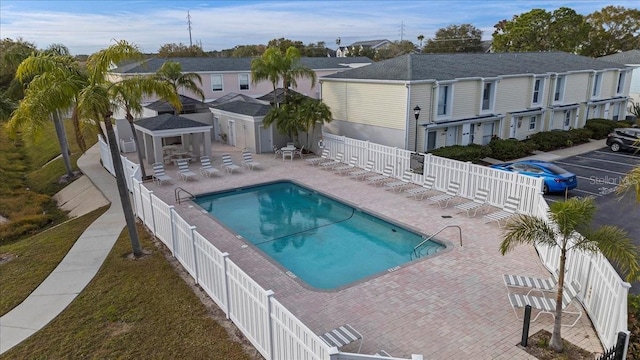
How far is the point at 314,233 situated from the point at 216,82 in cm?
2974

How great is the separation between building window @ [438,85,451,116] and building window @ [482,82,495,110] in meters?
3.26

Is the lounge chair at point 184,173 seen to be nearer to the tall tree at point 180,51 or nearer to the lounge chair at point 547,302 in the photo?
the lounge chair at point 547,302

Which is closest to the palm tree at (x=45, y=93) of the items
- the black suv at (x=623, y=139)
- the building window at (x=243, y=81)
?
the black suv at (x=623, y=139)

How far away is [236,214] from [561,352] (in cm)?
1249

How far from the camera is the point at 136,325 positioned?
360 inches

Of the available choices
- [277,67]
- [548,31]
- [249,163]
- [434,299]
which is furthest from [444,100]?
[548,31]

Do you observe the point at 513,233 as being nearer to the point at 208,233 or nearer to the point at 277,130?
the point at 208,233

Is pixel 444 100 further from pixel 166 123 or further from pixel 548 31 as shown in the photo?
pixel 548 31

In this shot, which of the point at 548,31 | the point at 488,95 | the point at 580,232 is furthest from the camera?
the point at 548,31

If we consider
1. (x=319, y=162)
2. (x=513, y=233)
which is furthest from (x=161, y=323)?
(x=319, y=162)

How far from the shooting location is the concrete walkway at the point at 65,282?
9430mm

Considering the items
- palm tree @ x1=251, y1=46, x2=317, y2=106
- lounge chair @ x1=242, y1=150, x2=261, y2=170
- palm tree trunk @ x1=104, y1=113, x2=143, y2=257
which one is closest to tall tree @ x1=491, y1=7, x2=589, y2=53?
palm tree @ x1=251, y1=46, x2=317, y2=106

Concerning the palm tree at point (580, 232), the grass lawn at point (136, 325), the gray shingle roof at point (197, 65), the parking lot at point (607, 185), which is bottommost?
the parking lot at point (607, 185)

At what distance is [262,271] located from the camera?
37.8ft
